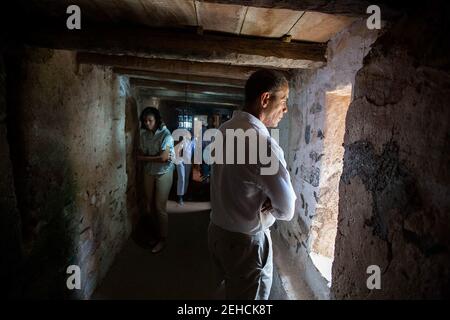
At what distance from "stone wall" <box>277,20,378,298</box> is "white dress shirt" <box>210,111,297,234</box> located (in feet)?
2.21

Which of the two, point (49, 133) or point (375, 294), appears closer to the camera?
point (375, 294)

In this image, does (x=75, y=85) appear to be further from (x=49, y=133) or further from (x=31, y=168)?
(x=31, y=168)

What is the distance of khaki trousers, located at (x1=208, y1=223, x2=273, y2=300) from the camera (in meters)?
1.41

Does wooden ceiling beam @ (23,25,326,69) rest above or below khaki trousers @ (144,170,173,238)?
above

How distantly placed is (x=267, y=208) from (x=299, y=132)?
4.17 feet

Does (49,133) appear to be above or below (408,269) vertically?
above

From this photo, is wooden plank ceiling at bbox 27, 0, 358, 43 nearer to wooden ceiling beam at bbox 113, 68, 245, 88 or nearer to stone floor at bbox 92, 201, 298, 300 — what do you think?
wooden ceiling beam at bbox 113, 68, 245, 88

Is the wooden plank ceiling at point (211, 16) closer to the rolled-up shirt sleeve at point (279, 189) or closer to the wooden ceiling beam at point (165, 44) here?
the wooden ceiling beam at point (165, 44)

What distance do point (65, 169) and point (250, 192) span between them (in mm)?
1416

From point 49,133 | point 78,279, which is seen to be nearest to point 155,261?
point 78,279

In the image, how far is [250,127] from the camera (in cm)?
140

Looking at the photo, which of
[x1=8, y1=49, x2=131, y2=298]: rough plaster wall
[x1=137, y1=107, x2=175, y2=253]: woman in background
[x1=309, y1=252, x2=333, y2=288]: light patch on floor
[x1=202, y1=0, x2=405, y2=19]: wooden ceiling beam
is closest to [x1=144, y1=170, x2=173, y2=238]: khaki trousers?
[x1=137, y1=107, x2=175, y2=253]: woman in background

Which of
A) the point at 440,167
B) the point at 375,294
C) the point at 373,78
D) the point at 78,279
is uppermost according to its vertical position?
the point at 373,78

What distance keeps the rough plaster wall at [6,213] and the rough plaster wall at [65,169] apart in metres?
0.16
